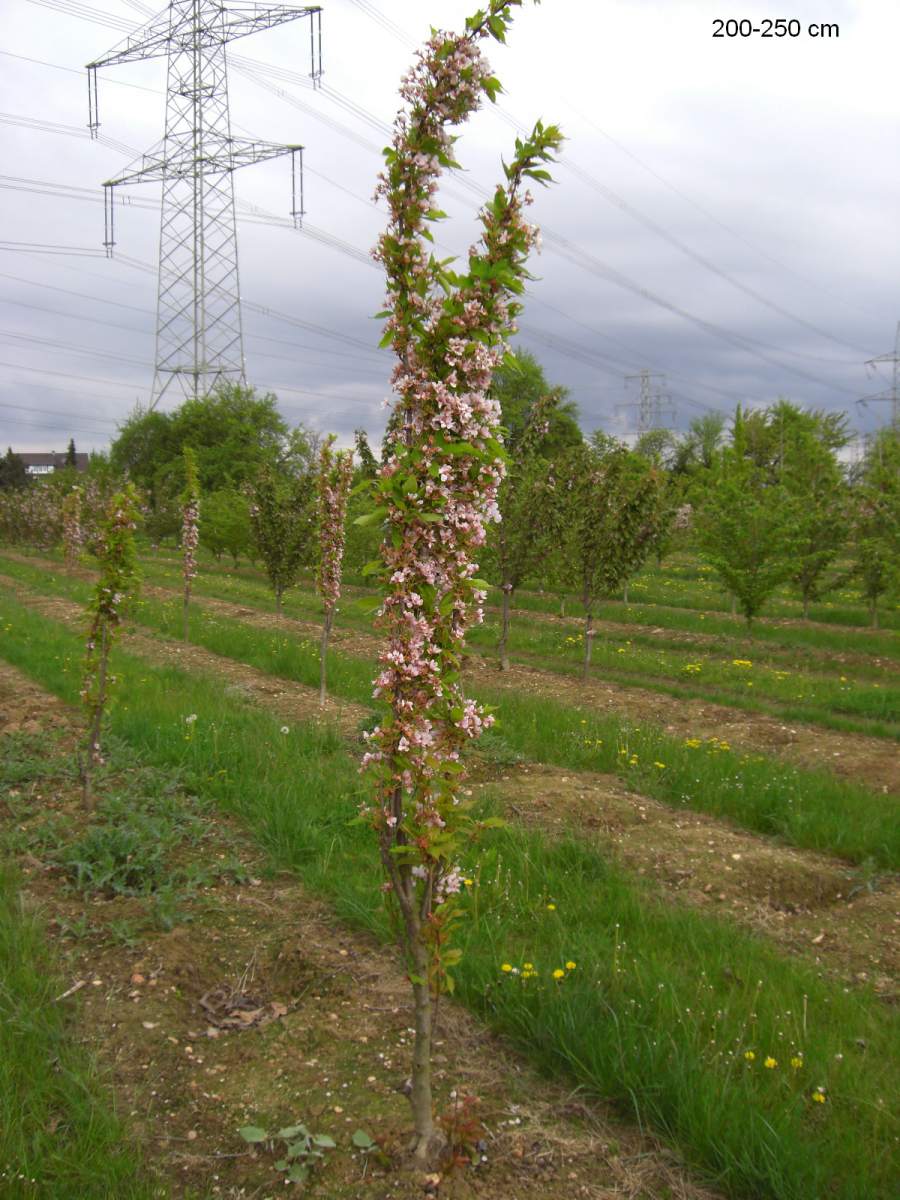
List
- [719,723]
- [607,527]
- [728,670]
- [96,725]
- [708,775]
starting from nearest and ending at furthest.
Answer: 1. [96,725]
2. [708,775]
3. [719,723]
4. [607,527]
5. [728,670]

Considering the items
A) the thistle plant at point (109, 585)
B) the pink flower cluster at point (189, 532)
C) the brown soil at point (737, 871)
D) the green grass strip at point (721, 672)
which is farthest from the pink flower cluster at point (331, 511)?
the pink flower cluster at point (189, 532)

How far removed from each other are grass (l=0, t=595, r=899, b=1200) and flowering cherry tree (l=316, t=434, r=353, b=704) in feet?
15.0

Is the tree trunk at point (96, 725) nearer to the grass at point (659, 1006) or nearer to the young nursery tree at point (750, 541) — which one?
the grass at point (659, 1006)

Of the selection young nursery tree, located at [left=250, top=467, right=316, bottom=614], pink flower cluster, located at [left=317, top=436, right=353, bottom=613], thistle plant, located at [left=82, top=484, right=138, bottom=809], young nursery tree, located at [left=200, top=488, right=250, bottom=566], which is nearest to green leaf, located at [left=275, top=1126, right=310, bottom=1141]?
thistle plant, located at [left=82, top=484, right=138, bottom=809]

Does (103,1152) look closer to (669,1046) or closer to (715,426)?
(669,1046)

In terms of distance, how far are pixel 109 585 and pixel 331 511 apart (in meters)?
4.54

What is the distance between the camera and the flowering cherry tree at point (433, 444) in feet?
9.19

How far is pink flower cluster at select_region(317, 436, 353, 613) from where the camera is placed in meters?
10.3

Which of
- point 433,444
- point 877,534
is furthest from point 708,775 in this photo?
point 877,534

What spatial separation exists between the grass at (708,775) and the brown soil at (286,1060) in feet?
9.88

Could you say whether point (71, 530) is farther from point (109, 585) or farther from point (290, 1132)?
point (290, 1132)

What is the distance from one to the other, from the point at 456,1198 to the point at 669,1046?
997 mm

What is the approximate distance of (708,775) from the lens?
721 cm

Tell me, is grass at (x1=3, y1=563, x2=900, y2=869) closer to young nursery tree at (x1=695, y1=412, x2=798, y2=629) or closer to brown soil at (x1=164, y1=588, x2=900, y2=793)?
brown soil at (x1=164, y1=588, x2=900, y2=793)
